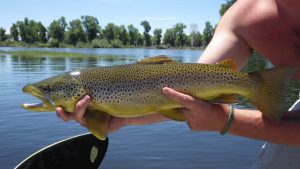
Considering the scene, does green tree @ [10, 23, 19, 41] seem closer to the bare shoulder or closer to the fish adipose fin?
the bare shoulder

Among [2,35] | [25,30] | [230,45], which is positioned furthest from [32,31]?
[230,45]

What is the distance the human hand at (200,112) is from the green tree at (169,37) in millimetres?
159794

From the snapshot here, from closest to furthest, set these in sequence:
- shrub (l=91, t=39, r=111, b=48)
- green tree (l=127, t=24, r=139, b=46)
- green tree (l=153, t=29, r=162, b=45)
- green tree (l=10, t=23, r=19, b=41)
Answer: shrub (l=91, t=39, r=111, b=48)
green tree (l=10, t=23, r=19, b=41)
green tree (l=127, t=24, r=139, b=46)
green tree (l=153, t=29, r=162, b=45)

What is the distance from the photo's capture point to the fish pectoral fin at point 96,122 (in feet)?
10.6

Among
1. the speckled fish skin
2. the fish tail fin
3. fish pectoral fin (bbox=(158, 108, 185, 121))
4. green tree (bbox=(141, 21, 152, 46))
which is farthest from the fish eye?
green tree (bbox=(141, 21, 152, 46))

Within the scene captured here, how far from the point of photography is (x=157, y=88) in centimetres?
314

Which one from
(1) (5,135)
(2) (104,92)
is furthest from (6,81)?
(2) (104,92)

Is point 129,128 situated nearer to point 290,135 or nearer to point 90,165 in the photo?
point 90,165

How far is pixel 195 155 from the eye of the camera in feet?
33.2

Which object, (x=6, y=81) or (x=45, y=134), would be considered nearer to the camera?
(x=45, y=134)

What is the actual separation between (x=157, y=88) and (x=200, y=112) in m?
0.35

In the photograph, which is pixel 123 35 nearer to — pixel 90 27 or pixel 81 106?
pixel 90 27

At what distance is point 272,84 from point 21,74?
25.8 m

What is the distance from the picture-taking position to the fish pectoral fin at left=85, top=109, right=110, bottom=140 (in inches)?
128
